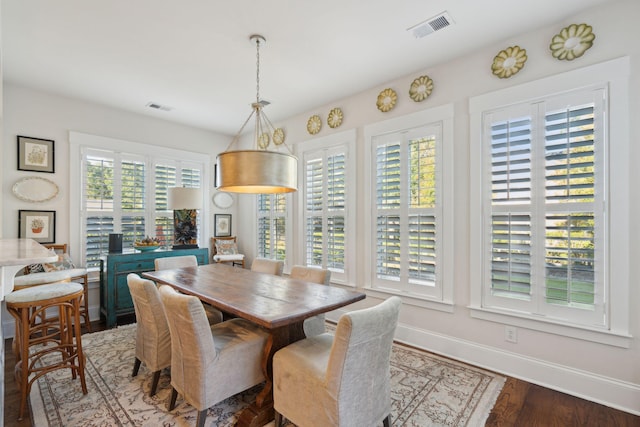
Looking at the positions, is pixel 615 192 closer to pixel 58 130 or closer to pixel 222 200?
pixel 222 200

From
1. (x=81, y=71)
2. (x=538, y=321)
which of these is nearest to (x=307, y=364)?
(x=538, y=321)

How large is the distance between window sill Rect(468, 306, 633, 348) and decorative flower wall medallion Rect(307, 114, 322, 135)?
277cm

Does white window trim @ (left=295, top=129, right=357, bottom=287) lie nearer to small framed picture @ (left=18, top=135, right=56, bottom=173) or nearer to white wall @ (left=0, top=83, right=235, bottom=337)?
white wall @ (left=0, top=83, right=235, bottom=337)

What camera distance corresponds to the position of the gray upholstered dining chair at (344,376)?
151 cm

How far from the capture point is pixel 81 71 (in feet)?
10.4

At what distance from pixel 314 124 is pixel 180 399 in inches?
131

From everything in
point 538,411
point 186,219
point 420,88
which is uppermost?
point 420,88

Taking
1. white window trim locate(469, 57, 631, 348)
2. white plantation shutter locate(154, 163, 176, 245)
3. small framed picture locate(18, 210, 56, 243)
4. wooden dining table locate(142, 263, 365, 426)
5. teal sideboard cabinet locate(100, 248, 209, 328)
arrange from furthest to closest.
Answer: white plantation shutter locate(154, 163, 176, 245) < teal sideboard cabinet locate(100, 248, 209, 328) < small framed picture locate(18, 210, 56, 243) < white window trim locate(469, 57, 631, 348) < wooden dining table locate(142, 263, 365, 426)

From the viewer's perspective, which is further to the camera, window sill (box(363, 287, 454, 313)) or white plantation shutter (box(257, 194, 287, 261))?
white plantation shutter (box(257, 194, 287, 261))

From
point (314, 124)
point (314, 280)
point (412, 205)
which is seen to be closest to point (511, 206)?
point (412, 205)

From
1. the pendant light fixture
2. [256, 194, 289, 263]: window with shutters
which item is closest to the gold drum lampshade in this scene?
the pendant light fixture

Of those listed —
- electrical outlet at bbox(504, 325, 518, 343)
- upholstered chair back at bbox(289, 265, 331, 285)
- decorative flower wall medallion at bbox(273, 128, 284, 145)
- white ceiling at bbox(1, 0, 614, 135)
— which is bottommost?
electrical outlet at bbox(504, 325, 518, 343)

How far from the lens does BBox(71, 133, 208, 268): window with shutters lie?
3959 mm

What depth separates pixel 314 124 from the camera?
4195 millimetres
